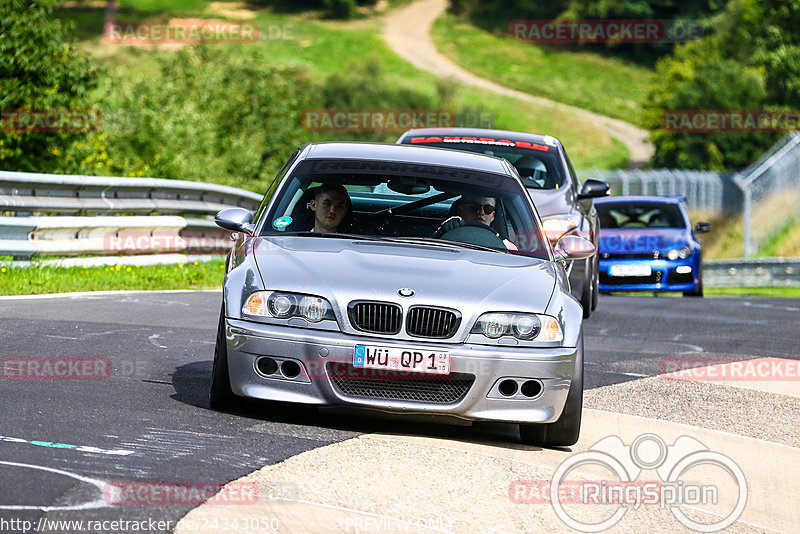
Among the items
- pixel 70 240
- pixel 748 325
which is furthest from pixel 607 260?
pixel 70 240

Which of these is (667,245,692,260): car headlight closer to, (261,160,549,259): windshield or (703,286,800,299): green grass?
(703,286,800,299): green grass

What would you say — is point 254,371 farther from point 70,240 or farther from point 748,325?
point 748,325

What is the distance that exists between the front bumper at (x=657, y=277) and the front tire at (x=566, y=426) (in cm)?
1292

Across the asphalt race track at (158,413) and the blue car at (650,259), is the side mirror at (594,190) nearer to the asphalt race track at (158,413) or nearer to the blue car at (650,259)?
the asphalt race track at (158,413)

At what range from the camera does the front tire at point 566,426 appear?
681 centimetres

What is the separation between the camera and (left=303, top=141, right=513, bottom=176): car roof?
8.11 m

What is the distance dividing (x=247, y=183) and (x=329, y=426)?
33926 mm

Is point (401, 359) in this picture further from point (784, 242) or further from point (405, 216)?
point (784, 242)

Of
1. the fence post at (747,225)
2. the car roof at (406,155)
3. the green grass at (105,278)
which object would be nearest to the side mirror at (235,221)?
the car roof at (406,155)

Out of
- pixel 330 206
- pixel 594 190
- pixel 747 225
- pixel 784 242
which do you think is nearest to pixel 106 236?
pixel 594 190

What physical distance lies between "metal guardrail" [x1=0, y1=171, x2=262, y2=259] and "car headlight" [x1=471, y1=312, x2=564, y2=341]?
7.98 metres

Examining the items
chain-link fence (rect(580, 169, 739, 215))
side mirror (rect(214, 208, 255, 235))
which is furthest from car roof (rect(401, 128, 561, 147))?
chain-link fence (rect(580, 169, 739, 215))

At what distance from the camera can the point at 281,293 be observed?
667 centimetres

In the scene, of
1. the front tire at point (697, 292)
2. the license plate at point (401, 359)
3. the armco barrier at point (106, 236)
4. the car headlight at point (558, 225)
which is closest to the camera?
the license plate at point (401, 359)
